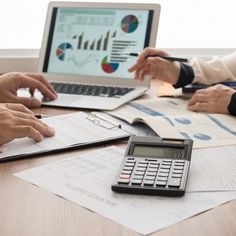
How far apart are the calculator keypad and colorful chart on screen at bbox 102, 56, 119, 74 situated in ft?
2.24

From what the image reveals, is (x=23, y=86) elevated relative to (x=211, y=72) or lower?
lower

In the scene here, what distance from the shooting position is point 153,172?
89 centimetres

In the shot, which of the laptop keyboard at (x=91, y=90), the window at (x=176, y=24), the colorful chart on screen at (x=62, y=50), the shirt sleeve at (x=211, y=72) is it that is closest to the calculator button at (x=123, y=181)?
the laptop keyboard at (x=91, y=90)

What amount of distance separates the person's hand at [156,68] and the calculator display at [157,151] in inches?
21.9

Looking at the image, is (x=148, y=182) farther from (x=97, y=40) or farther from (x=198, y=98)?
(x=97, y=40)

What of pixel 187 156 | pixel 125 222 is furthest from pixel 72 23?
pixel 125 222

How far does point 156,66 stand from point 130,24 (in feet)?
0.58

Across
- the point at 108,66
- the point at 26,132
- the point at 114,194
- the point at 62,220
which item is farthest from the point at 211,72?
the point at 62,220

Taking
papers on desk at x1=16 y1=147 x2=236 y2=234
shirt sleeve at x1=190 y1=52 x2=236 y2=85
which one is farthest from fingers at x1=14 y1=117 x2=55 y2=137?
shirt sleeve at x1=190 y1=52 x2=236 y2=85

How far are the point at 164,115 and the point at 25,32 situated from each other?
81 centimetres

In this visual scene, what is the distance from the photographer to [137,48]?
159 cm

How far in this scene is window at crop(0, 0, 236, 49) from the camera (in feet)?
6.17

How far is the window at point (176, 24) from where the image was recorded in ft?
6.17

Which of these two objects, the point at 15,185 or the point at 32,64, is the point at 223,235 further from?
the point at 32,64
